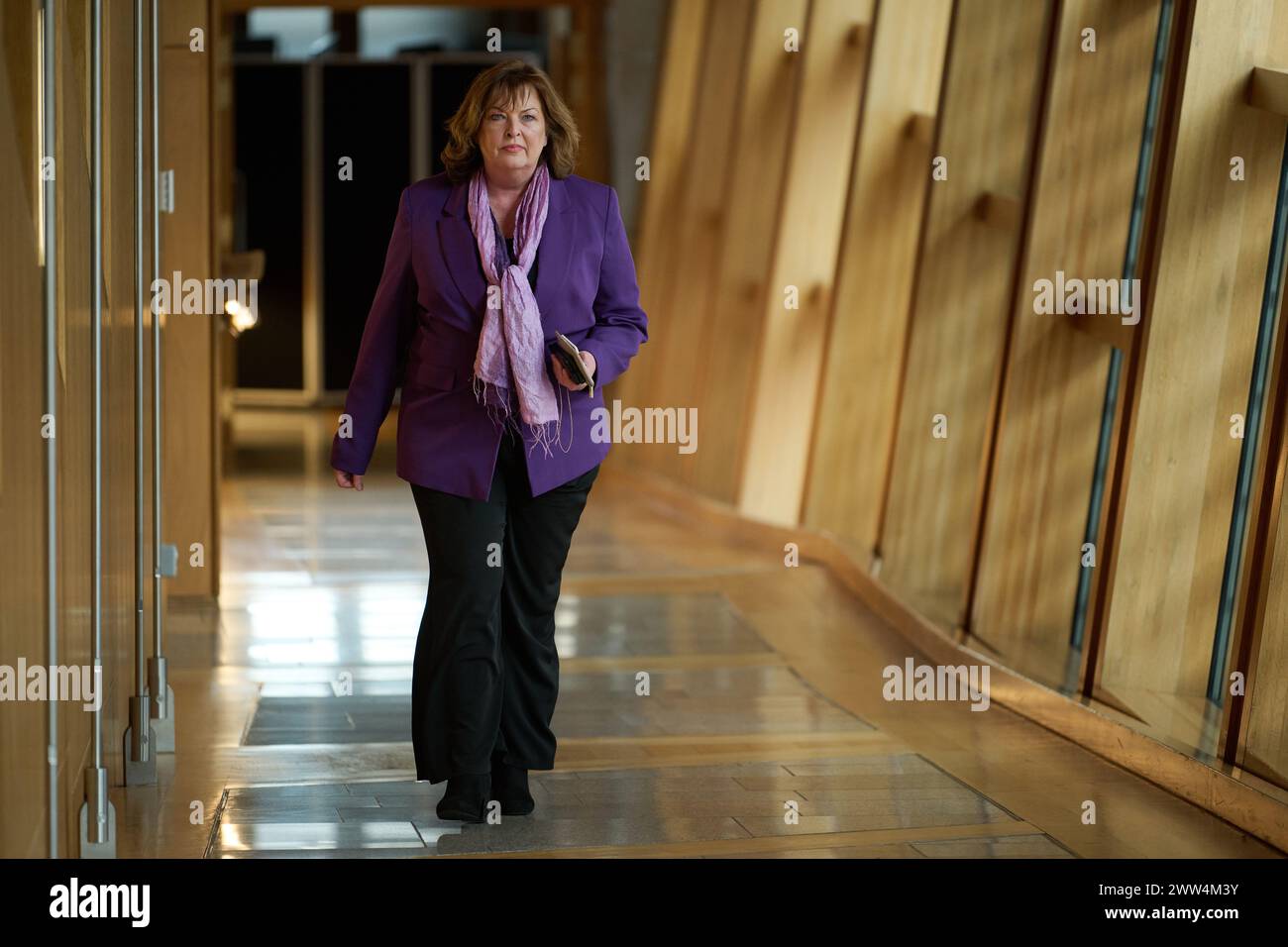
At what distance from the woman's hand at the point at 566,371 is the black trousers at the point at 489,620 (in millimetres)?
161

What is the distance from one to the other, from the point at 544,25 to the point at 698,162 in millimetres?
4168

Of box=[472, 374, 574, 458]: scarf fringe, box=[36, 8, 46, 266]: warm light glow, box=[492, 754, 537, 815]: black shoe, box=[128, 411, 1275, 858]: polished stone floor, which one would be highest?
box=[36, 8, 46, 266]: warm light glow

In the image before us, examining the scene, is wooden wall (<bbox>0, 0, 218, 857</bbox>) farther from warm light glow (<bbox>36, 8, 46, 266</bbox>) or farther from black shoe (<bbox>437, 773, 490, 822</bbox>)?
black shoe (<bbox>437, 773, 490, 822</bbox>)

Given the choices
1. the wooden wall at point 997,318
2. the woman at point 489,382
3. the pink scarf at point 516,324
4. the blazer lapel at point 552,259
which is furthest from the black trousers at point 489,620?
the wooden wall at point 997,318

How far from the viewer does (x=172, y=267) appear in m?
5.68

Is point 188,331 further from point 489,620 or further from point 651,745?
point 489,620

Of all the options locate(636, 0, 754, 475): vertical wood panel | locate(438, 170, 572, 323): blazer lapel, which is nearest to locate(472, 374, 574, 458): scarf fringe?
locate(438, 170, 572, 323): blazer lapel

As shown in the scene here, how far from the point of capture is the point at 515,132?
333cm

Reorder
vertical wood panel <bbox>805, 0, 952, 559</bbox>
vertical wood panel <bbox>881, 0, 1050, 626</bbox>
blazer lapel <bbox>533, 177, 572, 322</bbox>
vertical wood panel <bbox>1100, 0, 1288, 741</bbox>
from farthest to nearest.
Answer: vertical wood panel <bbox>805, 0, 952, 559</bbox> < vertical wood panel <bbox>881, 0, 1050, 626</bbox> < vertical wood panel <bbox>1100, 0, 1288, 741</bbox> < blazer lapel <bbox>533, 177, 572, 322</bbox>

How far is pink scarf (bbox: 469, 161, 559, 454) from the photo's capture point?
3.30 meters

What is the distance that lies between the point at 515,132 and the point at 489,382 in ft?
1.64

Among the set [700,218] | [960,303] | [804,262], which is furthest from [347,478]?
[700,218]

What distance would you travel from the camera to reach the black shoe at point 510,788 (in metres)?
3.58

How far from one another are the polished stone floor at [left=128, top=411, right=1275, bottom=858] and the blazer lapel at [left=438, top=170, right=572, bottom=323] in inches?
43.5
